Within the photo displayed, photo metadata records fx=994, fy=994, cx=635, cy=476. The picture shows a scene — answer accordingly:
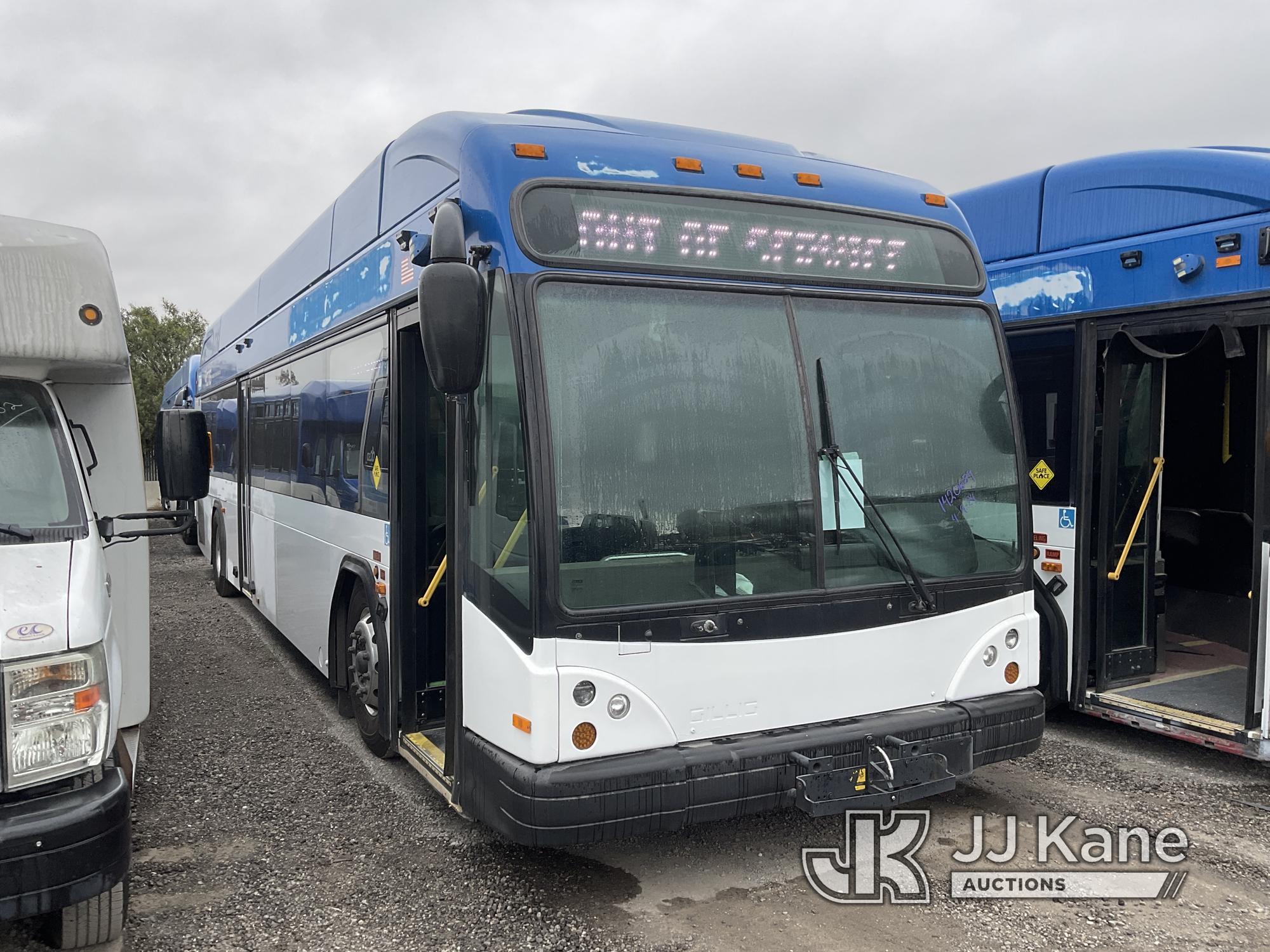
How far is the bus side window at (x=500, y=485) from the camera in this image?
11.5ft

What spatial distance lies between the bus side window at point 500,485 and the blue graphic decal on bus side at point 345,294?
4.56 feet

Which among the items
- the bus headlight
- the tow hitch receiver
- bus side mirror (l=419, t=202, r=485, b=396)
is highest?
bus side mirror (l=419, t=202, r=485, b=396)

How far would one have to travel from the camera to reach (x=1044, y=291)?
6.03 m

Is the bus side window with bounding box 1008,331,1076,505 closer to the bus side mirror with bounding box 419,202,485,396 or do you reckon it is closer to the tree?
the bus side mirror with bounding box 419,202,485,396

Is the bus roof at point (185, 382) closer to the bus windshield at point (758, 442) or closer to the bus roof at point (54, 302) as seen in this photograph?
the bus roof at point (54, 302)

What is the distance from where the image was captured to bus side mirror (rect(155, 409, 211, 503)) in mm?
4500

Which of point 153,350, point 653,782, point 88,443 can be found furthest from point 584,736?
point 153,350

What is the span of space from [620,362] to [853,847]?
2391 millimetres

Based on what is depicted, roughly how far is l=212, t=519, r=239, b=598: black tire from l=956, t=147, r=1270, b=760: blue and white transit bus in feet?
28.6

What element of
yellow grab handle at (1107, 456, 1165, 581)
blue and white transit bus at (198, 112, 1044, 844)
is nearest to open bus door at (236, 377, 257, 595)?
blue and white transit bus at (198, 112, 1044, 844)

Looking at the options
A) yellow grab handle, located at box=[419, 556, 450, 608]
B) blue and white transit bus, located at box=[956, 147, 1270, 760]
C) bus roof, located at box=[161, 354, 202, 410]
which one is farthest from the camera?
bus roof, located at box=[161, 354, 202, 410]

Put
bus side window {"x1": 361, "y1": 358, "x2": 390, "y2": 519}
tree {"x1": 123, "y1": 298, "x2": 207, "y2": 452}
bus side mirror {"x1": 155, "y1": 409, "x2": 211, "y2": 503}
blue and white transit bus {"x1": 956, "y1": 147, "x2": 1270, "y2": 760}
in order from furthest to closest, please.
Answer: tree {"x1": 123, "y1": 298, "x2": 207, "y2": 452}, blue and white transit bus {"x1": 956, "y1": 147, "x2": 1270, "y2": 760}, bus side window {"x1": 361, "y1": 358, "x2": 390, "y2": 519}, bus side mirror {"x1": 155, "y1": 409, "x2": 211, "y2": 503}

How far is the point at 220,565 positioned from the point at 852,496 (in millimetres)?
9566

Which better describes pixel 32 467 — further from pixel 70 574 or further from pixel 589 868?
pixel 589 868
